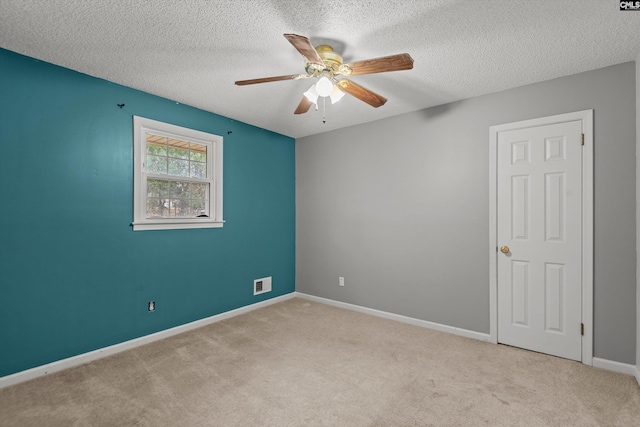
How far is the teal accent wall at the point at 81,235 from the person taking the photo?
7.63ft

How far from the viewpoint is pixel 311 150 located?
4.68 meters

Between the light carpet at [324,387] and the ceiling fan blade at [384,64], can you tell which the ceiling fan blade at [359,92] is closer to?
the ceiling fan blade at [384,64]

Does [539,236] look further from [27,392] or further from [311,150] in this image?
[27,392]

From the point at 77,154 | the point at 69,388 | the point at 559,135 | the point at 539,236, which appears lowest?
the point at 69,388

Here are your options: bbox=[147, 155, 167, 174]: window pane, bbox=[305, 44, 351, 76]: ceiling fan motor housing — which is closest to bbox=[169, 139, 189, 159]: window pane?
bbox=[147, 155, 167, 174]: window pane

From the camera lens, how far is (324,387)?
7.48 ft

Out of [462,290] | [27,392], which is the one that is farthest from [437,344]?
[27,392]

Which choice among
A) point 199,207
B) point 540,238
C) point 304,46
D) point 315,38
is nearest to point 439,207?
point 540,238

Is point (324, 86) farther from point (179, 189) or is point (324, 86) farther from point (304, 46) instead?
point (179, 189)

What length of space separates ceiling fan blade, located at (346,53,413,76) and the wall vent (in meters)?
3.09

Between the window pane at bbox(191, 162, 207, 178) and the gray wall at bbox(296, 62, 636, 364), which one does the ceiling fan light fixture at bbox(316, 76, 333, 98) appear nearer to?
the gray wall at bbox(296, 62, 636, 364)

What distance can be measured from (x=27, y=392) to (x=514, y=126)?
15.3ft

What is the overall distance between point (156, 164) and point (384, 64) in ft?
8.35

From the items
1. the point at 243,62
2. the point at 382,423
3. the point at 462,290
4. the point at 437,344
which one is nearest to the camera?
the point at 382,423
